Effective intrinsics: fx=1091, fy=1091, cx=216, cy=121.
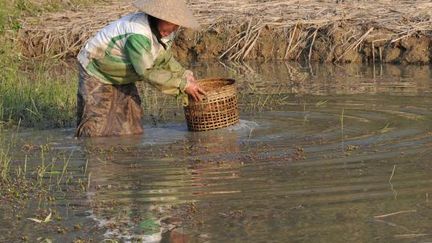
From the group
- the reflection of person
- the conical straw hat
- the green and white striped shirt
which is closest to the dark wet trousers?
the reflection of person

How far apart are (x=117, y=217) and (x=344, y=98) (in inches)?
210

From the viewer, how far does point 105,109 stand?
9.35 m

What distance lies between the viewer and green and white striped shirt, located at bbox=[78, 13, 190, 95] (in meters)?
8.59

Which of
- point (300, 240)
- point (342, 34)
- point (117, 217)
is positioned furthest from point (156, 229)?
point (342, 34)

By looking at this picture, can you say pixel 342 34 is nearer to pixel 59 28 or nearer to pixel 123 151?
pixel 59 28

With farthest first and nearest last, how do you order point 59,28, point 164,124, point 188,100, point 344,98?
point 59,28 < point 344,98 < point 164,124 < point 188,100

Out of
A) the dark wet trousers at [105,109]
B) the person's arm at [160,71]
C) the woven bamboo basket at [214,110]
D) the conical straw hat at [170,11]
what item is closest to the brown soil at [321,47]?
the woven bamboo basket at [214,110]

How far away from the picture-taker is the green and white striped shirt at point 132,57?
28.2ft

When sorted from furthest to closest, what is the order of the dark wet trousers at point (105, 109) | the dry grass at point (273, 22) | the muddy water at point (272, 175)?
the dry grass at point (273, 22) < the dark wet trousers at point (105, 109) < the muddy water at point (272, 175)

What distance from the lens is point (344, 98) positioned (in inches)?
437

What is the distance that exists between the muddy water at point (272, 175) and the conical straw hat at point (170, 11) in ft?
3.27

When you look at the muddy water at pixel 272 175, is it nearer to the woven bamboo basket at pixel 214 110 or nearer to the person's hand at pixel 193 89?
the woven bamboo basket at pixel 214 110

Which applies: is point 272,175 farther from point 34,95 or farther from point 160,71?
point 34,95

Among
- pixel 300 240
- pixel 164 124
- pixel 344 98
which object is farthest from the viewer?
pixel 344 98
